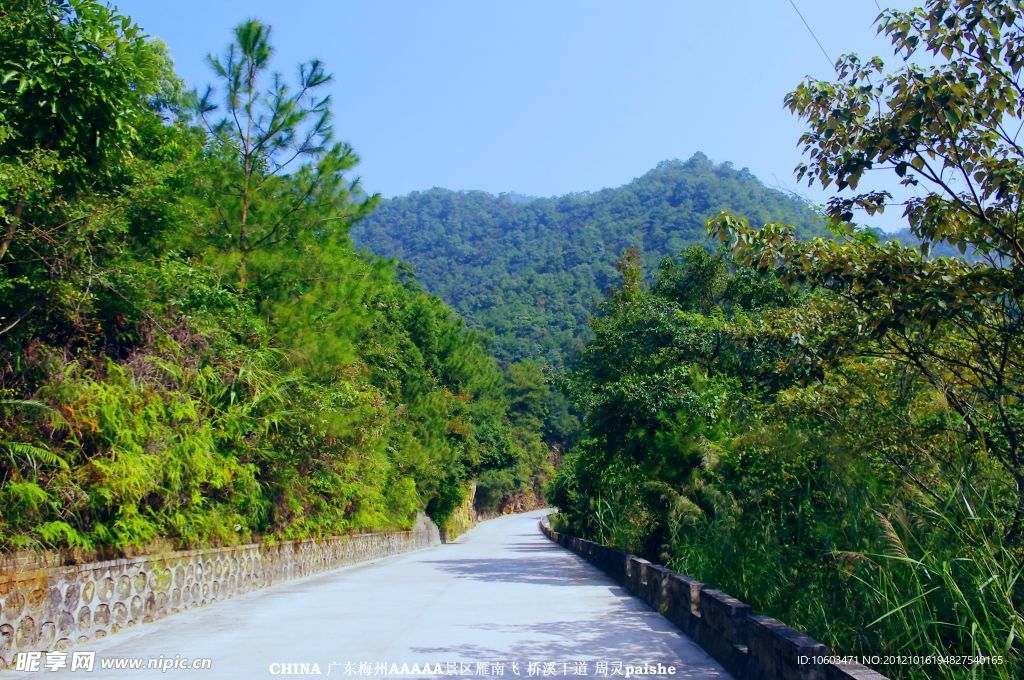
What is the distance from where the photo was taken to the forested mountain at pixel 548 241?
394ft

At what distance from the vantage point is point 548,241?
162 meters

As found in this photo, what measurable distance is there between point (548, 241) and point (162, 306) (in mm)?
151874

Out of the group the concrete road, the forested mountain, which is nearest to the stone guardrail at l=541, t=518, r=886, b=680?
the concrete road

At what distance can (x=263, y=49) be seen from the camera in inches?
697

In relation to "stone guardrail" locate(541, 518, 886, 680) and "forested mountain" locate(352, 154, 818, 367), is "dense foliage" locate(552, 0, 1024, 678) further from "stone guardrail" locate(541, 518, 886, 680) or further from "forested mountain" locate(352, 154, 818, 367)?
"forested mountain" locate(352, 154, 818, 367)

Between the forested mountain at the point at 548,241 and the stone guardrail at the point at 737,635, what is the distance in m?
86.6

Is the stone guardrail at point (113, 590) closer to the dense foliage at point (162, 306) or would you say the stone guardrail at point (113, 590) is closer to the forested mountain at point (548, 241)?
the dense foliage at point (162, 306)

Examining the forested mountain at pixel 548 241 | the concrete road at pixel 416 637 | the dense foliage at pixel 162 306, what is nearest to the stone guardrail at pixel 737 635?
the concrete road at pixel 416 637

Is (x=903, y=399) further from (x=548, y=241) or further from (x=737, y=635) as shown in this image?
(x=548, y=241)

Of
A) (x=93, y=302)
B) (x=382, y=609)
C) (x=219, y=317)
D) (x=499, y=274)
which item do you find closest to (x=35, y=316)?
(x=93, y=302)

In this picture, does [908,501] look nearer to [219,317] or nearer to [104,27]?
[104,27]

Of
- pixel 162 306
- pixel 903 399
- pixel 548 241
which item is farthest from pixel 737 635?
pixel 548 241

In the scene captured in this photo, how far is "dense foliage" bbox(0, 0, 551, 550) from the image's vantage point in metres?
8.70

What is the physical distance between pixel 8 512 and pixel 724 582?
27.8 ft
